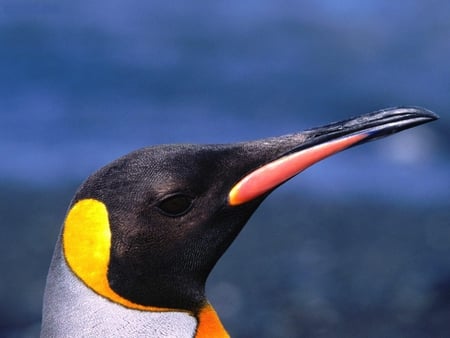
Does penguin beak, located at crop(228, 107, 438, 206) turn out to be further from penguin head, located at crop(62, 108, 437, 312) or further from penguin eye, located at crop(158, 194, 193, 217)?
penguin eye, located at crop(158, 194, 193, 217)

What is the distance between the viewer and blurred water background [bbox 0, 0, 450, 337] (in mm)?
5934

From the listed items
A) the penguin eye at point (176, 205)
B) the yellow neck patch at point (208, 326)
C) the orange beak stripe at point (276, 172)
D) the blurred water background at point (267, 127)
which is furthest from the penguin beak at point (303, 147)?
the blurred water background at point (267, 127)

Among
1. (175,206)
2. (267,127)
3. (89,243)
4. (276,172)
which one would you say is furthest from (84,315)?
(267,127)

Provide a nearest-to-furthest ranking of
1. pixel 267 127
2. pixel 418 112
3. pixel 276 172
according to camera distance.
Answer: pixel 276 172 < pixel 418 112 < pixel 267 127

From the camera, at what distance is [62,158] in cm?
797

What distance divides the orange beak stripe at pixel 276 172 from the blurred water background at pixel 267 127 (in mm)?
3500

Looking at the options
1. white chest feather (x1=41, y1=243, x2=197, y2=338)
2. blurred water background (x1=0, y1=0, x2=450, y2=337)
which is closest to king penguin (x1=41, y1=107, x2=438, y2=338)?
white chest feather (x1=41, y1=243, x2=197, y2=338)

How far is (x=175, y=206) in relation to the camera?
200cm

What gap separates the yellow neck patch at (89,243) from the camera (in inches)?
75.3

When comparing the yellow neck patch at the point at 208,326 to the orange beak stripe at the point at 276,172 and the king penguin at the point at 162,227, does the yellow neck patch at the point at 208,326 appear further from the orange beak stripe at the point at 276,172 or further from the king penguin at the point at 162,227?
the orange beak stripe at the point at 276,172

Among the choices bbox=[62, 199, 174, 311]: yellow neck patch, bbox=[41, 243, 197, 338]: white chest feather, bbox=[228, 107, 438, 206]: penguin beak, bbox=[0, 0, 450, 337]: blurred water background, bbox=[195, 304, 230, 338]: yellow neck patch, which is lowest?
bbox=[195, 304, 230, 338]: yellow neck patch

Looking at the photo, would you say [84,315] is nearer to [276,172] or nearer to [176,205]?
[176,205]

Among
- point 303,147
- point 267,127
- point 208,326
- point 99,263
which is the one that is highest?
point 267,127

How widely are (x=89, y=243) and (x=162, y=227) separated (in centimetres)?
16
